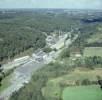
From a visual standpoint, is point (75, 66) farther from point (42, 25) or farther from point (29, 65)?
point (42, 25)

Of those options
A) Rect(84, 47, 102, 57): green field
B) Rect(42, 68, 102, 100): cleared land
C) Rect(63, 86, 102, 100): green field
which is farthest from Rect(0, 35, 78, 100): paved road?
Rect(84, 47, 102, 57): green field

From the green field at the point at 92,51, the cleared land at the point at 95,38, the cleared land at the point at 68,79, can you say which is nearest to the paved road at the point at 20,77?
the cleared land at the point at 68,79

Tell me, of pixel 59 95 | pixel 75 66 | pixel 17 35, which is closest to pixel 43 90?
pixel 59 95

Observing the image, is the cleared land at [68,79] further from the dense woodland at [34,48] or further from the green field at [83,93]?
the dense woodland at [34,48]

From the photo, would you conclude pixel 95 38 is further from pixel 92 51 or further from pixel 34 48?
pixel 34 48

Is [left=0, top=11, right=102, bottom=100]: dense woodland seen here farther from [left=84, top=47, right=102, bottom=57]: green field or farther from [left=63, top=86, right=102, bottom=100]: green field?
[left=63, top=86, right=102, bottom=100]: green field

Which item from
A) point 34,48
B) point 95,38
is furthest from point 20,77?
point 95,38

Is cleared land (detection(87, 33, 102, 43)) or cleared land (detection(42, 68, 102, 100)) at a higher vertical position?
cleared land (detection(42, 68, 102, 100))
